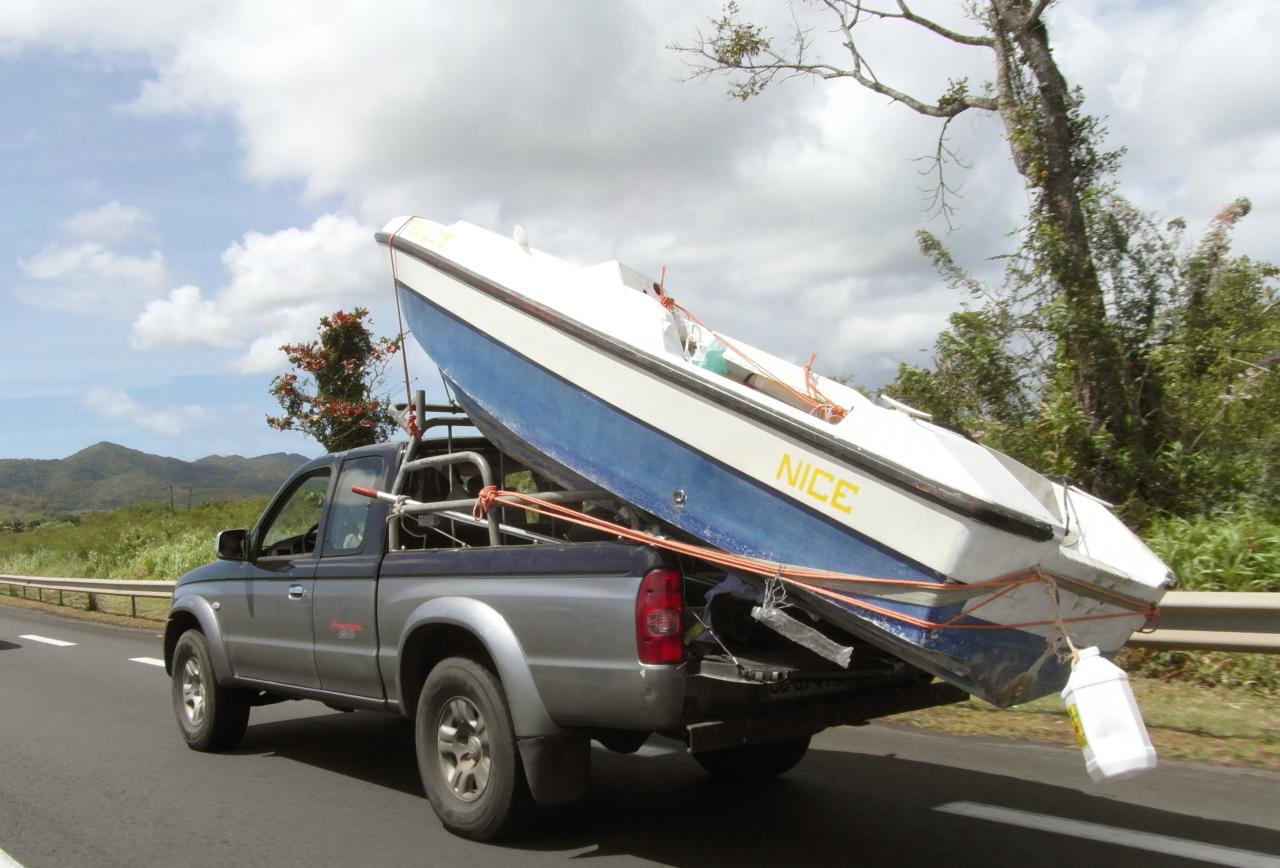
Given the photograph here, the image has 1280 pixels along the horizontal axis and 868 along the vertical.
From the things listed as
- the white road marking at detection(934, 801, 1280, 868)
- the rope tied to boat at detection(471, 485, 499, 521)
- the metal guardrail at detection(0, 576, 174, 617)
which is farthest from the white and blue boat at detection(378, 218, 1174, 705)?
the metal guardrail at detection(0, 576, 174, 617)

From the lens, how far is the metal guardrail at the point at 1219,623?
6512 millimetres

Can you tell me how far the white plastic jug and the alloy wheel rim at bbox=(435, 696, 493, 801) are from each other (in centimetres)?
262

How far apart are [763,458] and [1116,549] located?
1.79 m

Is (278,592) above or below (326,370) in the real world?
below

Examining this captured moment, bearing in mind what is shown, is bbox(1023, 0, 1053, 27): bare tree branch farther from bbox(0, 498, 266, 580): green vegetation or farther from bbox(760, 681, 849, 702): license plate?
bbox(0, 498, 266, 580): green vegetation

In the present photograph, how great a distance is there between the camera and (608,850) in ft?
16.9

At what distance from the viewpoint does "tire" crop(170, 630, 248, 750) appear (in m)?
7.29

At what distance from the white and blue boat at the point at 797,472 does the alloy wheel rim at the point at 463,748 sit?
4.03 ft

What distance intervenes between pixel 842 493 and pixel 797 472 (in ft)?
0.71

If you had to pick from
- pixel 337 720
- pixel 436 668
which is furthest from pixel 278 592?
pixel 337 720

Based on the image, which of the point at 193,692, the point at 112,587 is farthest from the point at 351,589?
the point at 112,587

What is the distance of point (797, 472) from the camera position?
436 cm

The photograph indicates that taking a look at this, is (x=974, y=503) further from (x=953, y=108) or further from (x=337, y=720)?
(x=953, y=108)

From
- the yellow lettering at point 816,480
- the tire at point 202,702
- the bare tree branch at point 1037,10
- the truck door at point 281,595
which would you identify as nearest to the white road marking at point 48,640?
the tire at point 202,702
